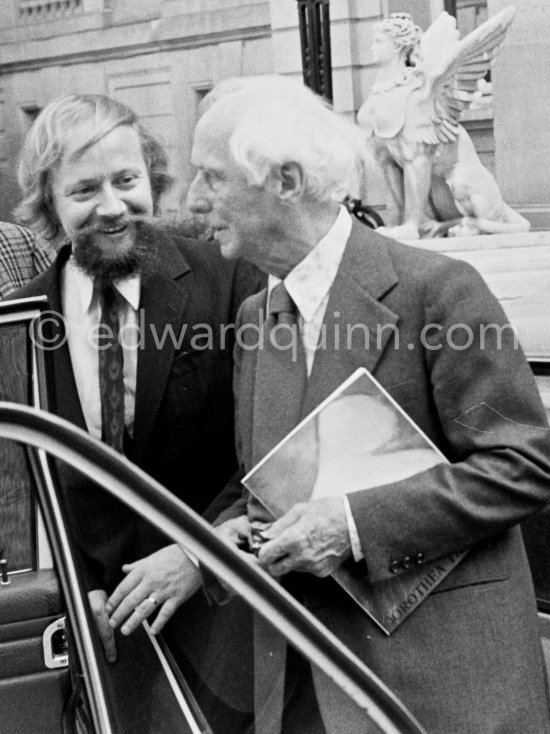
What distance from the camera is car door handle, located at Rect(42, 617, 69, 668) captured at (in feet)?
5.81

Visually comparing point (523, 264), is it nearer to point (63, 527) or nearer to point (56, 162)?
point (56, 162)

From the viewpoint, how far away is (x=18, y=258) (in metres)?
3.95

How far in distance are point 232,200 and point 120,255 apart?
1.72 ft

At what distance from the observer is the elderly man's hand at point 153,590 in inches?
69.8

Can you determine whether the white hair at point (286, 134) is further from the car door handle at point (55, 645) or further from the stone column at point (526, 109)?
the stone column at point (526, 109)

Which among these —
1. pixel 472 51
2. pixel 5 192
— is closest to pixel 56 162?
pixel 472 51

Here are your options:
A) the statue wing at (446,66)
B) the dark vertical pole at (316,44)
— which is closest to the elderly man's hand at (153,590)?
the statue wing at (446,66)

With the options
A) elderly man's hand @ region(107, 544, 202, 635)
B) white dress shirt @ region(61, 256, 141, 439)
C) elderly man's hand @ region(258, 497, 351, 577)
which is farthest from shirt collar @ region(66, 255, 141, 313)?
elderly man's hand @ region(107, 544, 202, 635)

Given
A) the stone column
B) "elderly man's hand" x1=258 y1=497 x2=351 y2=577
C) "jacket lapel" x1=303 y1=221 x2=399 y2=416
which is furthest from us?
the stone column

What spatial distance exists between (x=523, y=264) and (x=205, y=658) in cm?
665

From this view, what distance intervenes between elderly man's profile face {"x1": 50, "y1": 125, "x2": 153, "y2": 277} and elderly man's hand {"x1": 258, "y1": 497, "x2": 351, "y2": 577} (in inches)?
33.1

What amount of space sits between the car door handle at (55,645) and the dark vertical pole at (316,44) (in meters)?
11.8

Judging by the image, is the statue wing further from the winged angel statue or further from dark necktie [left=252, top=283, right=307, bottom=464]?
dark necktie [left=252, top=283, right=307, bottom=464]

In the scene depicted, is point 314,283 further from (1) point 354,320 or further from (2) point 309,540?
(2) point 309,540
